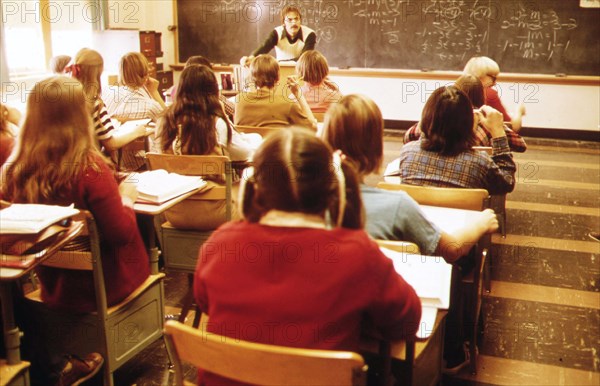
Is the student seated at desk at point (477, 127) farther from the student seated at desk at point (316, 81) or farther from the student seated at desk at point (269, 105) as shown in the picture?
the student seated at desk at point (316, 81)

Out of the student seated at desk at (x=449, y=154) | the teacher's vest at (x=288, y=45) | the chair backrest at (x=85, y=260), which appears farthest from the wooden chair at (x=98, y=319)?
the teacher's vest at (x=288, y=45)

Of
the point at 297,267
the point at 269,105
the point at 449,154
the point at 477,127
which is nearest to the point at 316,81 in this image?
the point at 269,105

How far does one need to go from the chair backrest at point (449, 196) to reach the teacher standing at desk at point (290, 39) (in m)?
4.53

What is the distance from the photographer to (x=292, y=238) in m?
1.40

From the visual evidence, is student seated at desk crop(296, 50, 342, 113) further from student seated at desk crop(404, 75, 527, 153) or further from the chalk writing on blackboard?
the chalk writing on blackboard

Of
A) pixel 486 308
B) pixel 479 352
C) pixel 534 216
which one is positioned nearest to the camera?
pixel 479 352

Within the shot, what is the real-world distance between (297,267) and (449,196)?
1359mm

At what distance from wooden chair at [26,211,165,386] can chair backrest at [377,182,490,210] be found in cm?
110

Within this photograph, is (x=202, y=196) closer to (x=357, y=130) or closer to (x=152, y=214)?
(x=152, y=214)

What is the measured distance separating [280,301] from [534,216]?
4075mm

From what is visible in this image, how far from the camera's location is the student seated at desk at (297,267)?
4.56 ft

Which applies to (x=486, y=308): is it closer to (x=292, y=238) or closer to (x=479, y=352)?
(x=479, y=352)

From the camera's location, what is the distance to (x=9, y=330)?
178 cm

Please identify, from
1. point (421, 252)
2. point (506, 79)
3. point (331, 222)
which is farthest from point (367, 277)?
point (506, 79)
